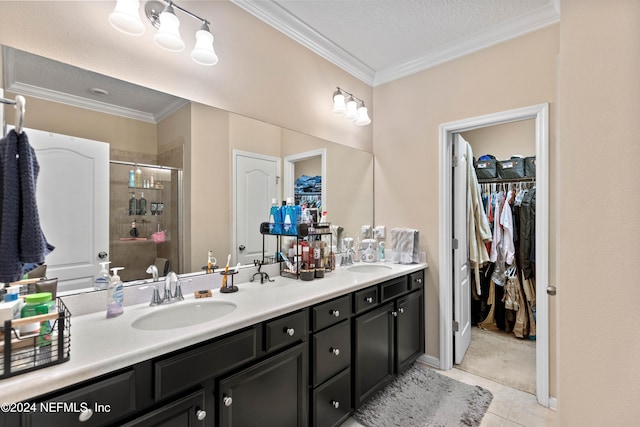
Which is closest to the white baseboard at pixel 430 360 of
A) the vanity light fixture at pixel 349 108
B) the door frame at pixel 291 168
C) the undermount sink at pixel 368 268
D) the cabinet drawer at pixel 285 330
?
the undermount sink at pixel 368 268

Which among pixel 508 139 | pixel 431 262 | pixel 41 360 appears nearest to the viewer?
pixel 41 360

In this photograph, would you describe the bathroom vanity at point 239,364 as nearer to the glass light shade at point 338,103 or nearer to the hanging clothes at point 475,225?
the hanging clothes at point 475,225

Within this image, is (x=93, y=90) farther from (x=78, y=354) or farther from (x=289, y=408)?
(x=289, y=408)

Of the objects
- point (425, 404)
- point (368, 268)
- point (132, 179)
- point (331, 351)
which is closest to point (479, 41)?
point (368, 268)

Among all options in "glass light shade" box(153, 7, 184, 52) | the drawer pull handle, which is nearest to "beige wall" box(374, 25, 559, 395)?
"glass light shade" box(153, 7, 184, 52)

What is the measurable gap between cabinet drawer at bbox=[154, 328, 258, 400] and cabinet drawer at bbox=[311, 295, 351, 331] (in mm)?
381

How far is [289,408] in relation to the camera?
4.58 ft

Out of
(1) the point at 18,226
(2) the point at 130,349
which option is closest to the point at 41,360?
(2) the point at 130,349

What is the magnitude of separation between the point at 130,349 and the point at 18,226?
1.59 ft

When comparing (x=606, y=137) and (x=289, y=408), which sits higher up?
(x=606, y=137)

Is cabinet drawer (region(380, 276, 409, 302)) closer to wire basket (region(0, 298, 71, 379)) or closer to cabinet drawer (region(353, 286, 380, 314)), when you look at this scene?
cabinet drawer (region(353, 286, 380, 314))

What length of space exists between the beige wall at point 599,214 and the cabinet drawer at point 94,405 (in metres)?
1.49

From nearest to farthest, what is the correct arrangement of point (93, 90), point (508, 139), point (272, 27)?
1. point (93, 90)
2. point (272, 27)
3. point (508, 139)

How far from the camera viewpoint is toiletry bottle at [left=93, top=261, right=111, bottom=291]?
1317 mm
